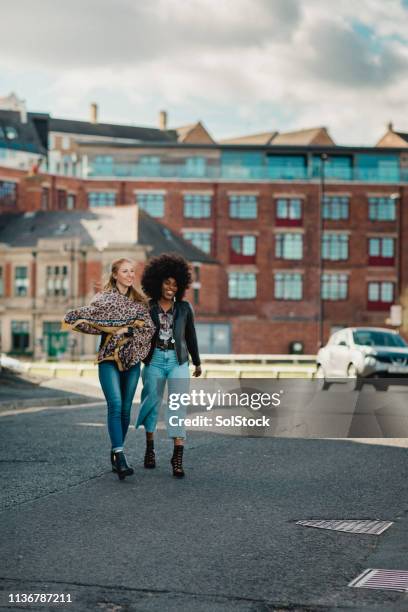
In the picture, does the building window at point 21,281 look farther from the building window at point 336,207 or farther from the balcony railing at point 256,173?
the building window at point 336,207

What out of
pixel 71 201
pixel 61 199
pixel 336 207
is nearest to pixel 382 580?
pixel 336 207

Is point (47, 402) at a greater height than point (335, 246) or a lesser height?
lesser

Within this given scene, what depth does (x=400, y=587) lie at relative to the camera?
16.6 ft

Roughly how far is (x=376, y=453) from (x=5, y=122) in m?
63.5

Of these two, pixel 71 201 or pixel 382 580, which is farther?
pixel 71 201

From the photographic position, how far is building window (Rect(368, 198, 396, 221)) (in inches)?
2515

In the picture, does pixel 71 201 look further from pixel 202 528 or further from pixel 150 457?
pixel 202 528

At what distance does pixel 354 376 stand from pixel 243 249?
1658 inches

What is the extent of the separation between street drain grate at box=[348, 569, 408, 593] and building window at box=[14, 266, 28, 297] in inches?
2118

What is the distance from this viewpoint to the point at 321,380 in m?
24.0

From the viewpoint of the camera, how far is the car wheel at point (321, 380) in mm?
22609

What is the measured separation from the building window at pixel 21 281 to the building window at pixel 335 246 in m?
A: 20.7

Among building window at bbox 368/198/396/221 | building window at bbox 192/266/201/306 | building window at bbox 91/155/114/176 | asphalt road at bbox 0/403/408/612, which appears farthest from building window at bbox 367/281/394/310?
asphalt road at bbox 0/403/408/612

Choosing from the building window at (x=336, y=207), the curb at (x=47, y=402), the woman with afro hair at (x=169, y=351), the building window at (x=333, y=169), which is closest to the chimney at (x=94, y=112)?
the building window at (x=333, y=169)
